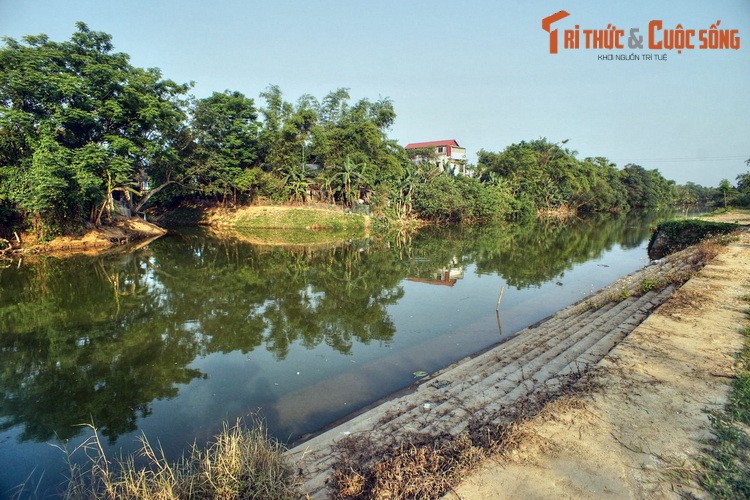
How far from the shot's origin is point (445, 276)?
16938 mm

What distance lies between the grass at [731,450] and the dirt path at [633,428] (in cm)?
10

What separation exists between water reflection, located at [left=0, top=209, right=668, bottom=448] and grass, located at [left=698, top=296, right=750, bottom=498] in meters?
4.97

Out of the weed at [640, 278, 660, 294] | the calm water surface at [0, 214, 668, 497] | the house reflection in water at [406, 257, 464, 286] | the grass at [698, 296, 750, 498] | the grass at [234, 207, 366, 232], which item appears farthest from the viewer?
the grass at [234, 207, 366, 232]

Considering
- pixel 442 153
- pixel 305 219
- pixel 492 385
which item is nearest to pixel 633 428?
pixel 492 385

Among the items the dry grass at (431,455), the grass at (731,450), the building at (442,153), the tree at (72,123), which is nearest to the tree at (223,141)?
the tree at (72,123)

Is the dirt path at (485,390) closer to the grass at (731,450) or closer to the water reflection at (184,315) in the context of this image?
the grass at (731,450)

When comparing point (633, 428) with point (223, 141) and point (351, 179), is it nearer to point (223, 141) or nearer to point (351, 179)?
point (351, 179)

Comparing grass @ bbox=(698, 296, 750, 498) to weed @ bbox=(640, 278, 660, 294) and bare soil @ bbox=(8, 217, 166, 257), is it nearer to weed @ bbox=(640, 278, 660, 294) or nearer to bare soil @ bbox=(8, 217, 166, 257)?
weed @ bbox=(640, 278, 660, 294)

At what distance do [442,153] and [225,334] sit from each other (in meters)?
53.5

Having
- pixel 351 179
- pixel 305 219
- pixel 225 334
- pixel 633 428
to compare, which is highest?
pixel 351 179

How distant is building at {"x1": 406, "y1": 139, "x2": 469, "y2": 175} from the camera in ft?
166

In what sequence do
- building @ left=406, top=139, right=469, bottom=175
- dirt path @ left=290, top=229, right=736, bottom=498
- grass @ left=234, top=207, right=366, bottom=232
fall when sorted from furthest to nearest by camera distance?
1. building @ left=406, top=139, right=469, bottom=175
2. grass @ left=234, top=207, right=366, bottom=232
3. dirt path @ left=290, top=229, right=736, bottom=498

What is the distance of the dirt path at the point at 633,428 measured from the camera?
9.95 feet

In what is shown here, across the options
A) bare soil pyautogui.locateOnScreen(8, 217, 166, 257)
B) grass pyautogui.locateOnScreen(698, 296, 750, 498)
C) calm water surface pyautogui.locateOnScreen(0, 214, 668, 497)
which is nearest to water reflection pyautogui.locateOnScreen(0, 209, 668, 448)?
calm water surface pyautogui.locateOnScreen(0, 214, 668, 497)
